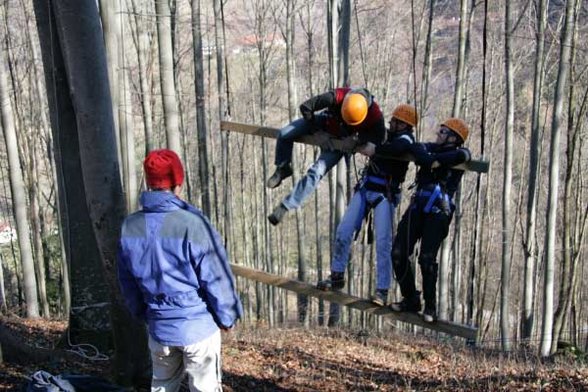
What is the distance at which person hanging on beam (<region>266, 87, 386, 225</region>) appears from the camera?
5098 mm

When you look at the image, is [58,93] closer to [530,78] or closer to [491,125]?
[491,125]

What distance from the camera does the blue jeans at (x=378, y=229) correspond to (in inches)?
216

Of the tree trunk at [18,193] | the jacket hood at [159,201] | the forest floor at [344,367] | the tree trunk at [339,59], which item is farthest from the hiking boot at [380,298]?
the tree trunk at [18,193]

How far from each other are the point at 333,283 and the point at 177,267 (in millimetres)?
2619

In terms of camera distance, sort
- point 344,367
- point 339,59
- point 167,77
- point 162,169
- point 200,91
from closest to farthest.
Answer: point 162,169, point 344,367, point 167,77, point 200,91, point 339,59

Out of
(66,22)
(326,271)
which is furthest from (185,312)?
(326,271)

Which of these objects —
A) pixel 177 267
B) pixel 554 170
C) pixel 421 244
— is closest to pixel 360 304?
pixel 421 244

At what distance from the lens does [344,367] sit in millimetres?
7852

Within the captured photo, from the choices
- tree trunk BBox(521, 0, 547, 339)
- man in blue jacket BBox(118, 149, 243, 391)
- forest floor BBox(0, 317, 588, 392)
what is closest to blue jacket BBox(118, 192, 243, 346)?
man in blue jacket BBox(118, 149, 243, 391)

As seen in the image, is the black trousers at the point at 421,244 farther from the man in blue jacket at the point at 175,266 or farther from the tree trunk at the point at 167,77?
the tree trunk at the point at 167,77

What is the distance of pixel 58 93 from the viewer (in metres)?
5.77

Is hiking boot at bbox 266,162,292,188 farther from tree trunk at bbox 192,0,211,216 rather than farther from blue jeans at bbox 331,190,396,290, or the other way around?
tree trunk at bbox 192,0,211,216

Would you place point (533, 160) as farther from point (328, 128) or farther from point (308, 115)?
point (308, 115)

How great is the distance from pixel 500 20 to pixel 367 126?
48.3 feet
